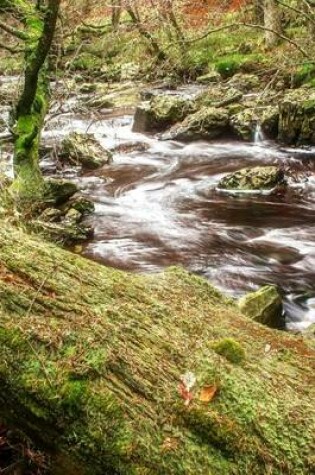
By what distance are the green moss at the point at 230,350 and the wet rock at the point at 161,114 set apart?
43.3 feet

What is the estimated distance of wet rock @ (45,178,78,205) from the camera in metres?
8.39

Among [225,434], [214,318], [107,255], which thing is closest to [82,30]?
[107,255]

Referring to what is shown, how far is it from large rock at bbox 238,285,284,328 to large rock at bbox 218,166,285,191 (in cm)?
496

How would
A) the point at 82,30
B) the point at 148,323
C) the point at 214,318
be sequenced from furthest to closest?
the point at 82,30 → the point at 214,318 → the point at 148,323

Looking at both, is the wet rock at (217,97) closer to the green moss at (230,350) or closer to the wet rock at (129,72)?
the wet rock at (129,72)

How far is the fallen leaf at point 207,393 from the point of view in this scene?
6.45 feet

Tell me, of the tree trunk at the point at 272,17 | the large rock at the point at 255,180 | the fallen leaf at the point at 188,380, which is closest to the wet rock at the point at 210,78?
the tree trunk at the point at 272,17

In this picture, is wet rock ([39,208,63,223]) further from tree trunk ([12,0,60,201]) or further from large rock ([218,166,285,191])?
large rock ([218,166,285,191])

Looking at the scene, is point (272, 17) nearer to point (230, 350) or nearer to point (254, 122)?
point (254, 122)

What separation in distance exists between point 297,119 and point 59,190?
6811 mm

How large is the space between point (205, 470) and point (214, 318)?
113 centimetres

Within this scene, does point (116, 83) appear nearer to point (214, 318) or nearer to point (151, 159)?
point (151, 159)

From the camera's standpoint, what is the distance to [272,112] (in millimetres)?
12922

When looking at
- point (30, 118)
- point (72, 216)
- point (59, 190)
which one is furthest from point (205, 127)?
point (72, 216)
